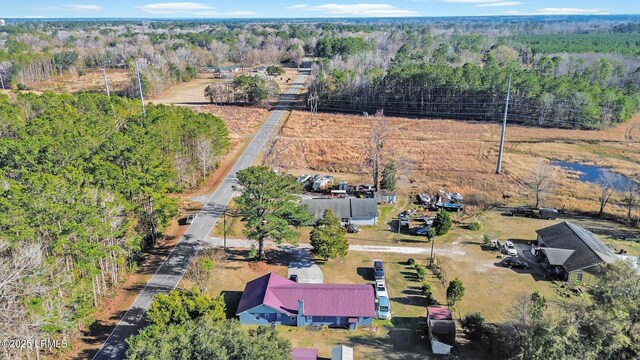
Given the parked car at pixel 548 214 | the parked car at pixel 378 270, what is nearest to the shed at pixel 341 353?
the parked car at pixel 378 270

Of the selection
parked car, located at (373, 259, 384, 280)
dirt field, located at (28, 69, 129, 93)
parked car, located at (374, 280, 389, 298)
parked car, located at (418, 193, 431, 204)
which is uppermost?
dirt field, located at (28, 69, 129, 93)

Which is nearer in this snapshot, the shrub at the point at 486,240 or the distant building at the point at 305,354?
the distant building at the point at 305,354

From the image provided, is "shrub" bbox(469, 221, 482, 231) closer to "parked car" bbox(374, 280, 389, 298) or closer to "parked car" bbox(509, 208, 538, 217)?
"parked car" bbox(509, 208, 538, 217)

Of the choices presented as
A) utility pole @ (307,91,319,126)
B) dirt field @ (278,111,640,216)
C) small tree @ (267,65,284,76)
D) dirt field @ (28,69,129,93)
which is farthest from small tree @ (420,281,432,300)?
small tree @ (267,65,284,76)

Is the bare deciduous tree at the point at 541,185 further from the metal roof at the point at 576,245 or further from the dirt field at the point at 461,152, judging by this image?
the metal roof at the point at 576,245

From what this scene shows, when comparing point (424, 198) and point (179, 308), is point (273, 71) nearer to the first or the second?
point (424, 198)
